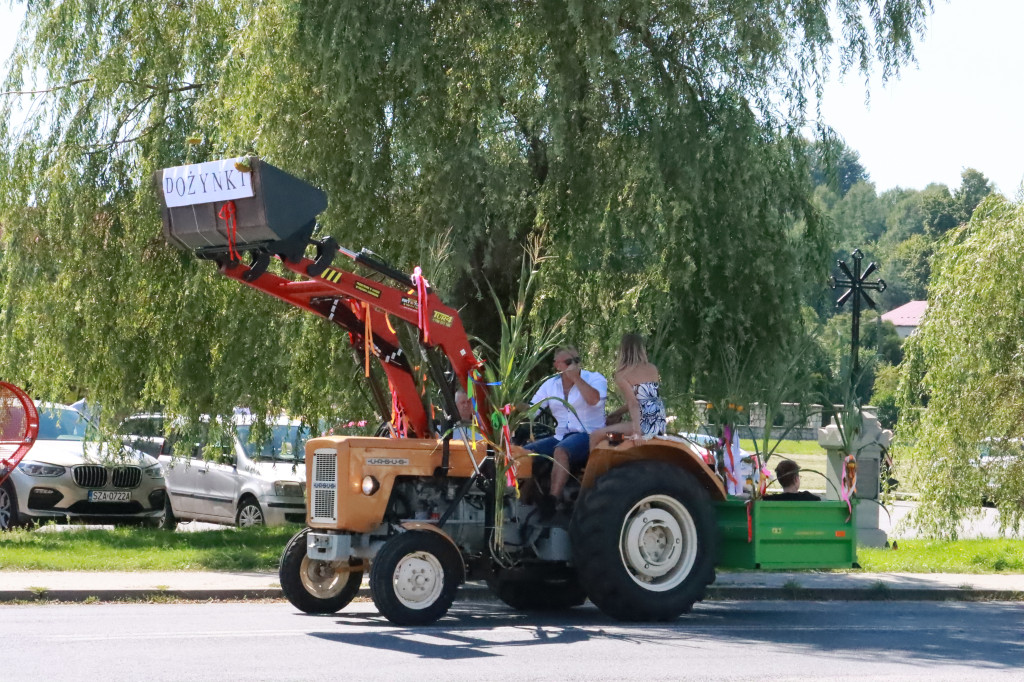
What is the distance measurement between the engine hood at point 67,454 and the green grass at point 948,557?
9.39 metres

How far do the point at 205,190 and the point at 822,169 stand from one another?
7460mm

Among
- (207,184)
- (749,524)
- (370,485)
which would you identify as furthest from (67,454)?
(749,524)

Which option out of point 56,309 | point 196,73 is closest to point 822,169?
point 196,73

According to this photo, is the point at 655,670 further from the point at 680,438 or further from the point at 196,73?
the point at 196,73

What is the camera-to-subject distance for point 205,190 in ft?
33.2

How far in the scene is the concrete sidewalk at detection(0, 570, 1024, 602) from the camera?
487 inches

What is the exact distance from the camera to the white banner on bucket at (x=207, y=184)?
9977mm

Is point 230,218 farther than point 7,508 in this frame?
No

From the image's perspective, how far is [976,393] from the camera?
18.7 metres

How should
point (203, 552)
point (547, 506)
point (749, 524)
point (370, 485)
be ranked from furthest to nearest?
point (203, 552)
point (749, 524)
point (547, 506)
point (370, 485)

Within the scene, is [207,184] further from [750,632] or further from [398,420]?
[750,632]

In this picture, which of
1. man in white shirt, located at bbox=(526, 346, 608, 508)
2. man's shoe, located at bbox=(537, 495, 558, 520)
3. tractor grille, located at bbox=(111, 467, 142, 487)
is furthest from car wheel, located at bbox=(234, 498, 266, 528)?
man's shoe, located at bbox=(537, 495, 558, 520)

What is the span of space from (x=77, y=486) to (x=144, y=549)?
3.34 metres

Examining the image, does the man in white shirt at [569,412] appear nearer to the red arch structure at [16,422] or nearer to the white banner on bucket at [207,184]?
the white banner on bucket at [207,184]
